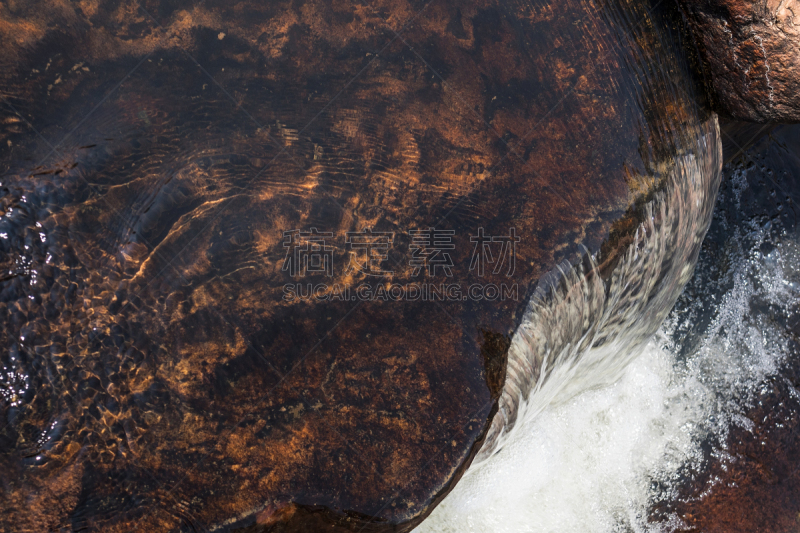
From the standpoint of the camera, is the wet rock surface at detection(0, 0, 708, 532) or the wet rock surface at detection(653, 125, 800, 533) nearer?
the wet rock surface at detection(0, 0, 708, 532)

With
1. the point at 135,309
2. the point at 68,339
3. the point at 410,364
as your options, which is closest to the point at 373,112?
the point at 410,364

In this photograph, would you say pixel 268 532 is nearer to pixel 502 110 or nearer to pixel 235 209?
pixel 235 209

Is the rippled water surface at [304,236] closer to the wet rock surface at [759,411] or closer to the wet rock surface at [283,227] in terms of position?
the wet rock surface at [283,227]

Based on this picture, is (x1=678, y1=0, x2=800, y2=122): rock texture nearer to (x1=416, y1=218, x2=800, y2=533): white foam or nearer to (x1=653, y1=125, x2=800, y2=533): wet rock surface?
(x1=653, y1=125, x2=800, y2=533): wet rock surface

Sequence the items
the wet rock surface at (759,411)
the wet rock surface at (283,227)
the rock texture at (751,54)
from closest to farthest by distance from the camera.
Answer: the wet rock surface at (283,227) → the rock texture at (751,54) → the wet rock surface at (759,411)

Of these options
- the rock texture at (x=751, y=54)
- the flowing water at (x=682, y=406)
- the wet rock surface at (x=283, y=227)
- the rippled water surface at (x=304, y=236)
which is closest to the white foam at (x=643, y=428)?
the flowing water at (x=682, y=406)

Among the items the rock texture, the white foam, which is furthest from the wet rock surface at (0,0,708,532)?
the white foam
